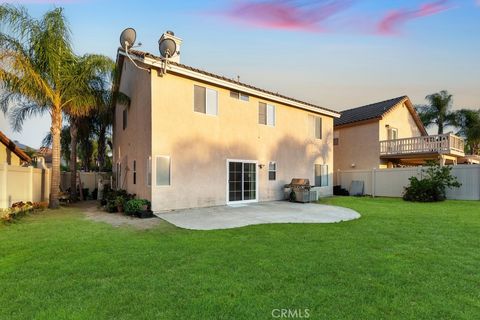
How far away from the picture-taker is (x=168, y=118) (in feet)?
36.7

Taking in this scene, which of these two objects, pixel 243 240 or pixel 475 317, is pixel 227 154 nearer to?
pixel 243 240

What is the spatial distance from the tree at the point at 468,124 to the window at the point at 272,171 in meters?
23.1

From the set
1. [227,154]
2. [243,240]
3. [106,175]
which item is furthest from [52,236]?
[106,175]

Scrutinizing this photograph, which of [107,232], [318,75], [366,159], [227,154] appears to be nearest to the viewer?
[107,232]

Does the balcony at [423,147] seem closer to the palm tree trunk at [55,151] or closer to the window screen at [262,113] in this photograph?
the window screen at [262,113]

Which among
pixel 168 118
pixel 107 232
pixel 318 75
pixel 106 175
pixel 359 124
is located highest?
pixel 318 75

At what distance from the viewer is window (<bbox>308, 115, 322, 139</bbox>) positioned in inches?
684

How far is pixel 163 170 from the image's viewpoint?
11.0 meters

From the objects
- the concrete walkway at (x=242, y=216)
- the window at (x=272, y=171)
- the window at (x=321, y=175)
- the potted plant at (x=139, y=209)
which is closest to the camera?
the concrete walkway at (x=242, y=216)

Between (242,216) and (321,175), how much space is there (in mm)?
9530

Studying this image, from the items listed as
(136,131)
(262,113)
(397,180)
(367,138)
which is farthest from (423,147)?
(136,131)

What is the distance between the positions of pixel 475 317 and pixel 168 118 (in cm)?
1032

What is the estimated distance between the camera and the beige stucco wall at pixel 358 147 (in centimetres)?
2095

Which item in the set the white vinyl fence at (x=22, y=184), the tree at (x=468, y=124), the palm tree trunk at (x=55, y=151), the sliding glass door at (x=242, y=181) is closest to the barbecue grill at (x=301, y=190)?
the sliding glass door at (x=242, y=181)
